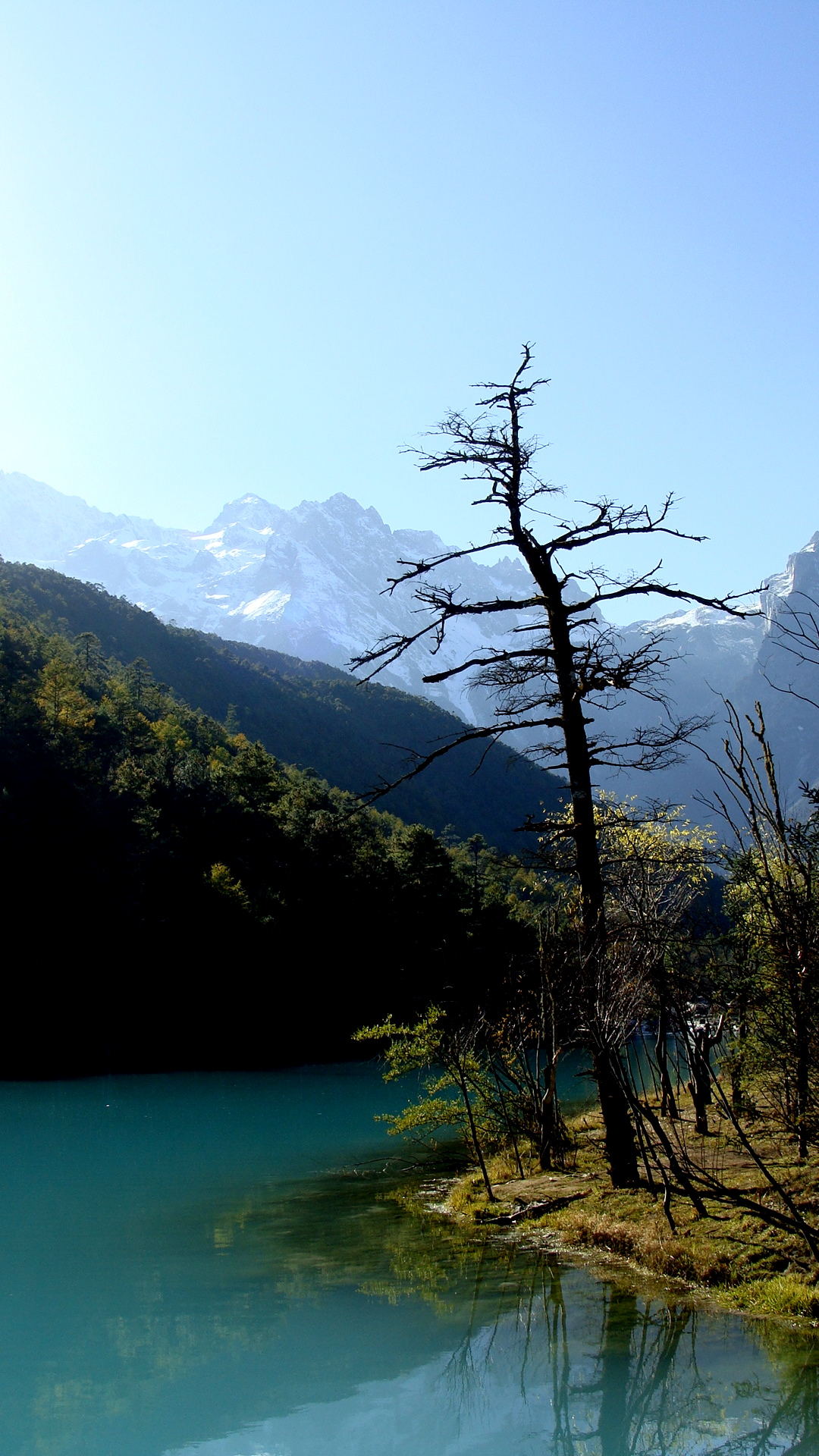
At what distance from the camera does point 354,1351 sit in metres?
6.55

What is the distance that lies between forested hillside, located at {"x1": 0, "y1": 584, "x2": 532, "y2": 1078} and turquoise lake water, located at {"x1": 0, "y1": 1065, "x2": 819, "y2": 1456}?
2488cm

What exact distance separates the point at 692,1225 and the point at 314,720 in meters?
114

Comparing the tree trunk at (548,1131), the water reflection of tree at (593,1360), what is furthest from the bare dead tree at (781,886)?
the tree trunk at (548,1131)

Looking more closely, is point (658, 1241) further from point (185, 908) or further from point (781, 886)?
point (185, 908)

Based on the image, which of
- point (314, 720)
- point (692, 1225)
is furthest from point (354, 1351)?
point (314, 720)

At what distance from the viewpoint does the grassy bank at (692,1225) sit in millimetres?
6188

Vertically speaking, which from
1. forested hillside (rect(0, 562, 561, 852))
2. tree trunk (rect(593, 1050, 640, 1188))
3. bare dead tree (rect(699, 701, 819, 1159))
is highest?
forested hillside (rect(0, 562, 561, 852))

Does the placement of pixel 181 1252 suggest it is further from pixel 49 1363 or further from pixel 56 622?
pixel 56 622

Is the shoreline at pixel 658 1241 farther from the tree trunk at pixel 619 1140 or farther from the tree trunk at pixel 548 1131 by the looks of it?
the tree trunk at pixel 548 1131

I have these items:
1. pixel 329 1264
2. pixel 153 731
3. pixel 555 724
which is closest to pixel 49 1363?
pixel 329 1264

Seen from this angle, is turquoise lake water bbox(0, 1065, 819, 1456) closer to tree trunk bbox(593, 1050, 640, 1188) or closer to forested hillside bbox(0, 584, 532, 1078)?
tree trunk bbox(593, 1050, 640, 1188)

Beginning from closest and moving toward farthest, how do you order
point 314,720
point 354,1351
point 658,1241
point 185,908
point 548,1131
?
1. point 354,1351
2. point 658,1241
3. point 548,1131
4. point 185,908
5. point 314,720

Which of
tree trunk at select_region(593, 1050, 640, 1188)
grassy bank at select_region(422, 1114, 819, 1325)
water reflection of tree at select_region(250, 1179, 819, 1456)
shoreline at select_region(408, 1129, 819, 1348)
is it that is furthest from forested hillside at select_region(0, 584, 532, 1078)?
water reflection of tree at select_region(250, 1179, 819, 1456)

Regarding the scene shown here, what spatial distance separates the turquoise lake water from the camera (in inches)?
209
